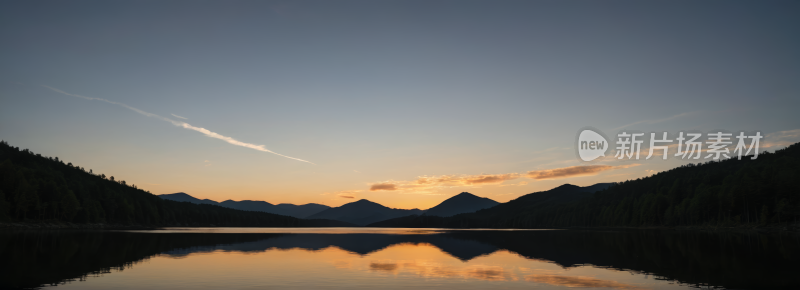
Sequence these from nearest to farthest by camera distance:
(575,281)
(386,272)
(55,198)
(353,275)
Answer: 1. (575,281)
2. (353,275)
3. (386,272)
4. (55,198)

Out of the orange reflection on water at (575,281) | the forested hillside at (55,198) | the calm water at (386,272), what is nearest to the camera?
the calm water at (386,272)

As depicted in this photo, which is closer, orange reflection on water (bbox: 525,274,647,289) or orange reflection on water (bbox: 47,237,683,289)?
orange reflection on water (bbox: 47,237,683,289)

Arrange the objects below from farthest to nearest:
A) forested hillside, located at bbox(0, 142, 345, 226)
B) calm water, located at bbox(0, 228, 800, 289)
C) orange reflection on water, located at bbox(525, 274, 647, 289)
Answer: forested hillside, located at bbox(0, 142, 345, 226) < orange reflection on water, located at bbox(525, 274, 647, 289) < calm water, located at bbox(0, 228, 800, 289)

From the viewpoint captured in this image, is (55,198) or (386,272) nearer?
(386,272)

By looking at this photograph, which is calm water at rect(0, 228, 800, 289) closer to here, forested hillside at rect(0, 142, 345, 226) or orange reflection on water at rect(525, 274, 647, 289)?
orange reflection on water at rect(525, 274, 647, 289)

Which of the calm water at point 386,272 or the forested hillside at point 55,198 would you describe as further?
the forested hillside at point 55,198

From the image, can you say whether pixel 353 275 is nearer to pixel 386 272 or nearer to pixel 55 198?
pixel 386 272

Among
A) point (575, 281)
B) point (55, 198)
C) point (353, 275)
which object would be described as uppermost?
point (55, 198)

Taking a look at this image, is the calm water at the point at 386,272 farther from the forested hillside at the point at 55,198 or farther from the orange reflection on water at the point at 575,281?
the forested hillside at the point at 55,198

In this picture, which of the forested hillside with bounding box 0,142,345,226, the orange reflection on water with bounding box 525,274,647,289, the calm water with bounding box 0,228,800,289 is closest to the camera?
the calm water with bounding box 0,228,800,289

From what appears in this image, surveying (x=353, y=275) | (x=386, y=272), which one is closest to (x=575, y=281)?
(x=386, y=272)

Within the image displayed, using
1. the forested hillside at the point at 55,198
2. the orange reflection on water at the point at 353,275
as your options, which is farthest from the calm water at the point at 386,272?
the forested hillside at the point at 55,198

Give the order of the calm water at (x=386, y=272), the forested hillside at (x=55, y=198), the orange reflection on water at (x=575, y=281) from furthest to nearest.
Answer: the forested hillside at (x=55, y=198) → the orange reflection on water at (x=575, y=281) → the calm water at (x=386, y=272)

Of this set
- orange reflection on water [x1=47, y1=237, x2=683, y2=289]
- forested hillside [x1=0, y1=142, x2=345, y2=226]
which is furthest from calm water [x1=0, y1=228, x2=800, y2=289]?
forested hillside [x1=0, y1=142, x2=345, y2=226]
